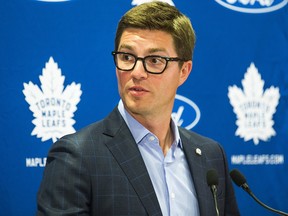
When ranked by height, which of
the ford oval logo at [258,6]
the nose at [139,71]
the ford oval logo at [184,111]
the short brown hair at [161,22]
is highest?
the ford oval logo at [258,6]

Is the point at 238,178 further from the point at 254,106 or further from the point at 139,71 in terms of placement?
the point at 254,106

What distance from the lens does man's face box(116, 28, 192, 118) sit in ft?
6.17

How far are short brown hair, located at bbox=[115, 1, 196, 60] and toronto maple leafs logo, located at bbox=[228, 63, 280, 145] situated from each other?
105cm

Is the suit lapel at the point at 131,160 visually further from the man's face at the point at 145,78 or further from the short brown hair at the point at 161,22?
the short brown hair at the point at 161,22

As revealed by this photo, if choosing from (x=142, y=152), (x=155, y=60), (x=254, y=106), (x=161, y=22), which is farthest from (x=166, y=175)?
(x=254, y=106)

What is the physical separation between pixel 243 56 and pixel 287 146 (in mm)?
660

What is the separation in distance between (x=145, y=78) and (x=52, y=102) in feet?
3.39

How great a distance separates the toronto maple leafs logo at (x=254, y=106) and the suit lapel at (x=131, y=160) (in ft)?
4.20

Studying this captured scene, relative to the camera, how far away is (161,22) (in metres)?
1.93

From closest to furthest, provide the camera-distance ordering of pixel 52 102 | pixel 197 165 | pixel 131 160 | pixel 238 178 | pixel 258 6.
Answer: pixel 238 178, pixel 131 160, pixel 197 165, pixel 52 102, pixel 258 6

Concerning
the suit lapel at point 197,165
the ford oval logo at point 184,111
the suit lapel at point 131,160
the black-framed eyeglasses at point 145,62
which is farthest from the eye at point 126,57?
the ford oval logo at point 184,111

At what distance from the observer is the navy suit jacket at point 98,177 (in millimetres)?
1673

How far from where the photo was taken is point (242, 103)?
3.01 m

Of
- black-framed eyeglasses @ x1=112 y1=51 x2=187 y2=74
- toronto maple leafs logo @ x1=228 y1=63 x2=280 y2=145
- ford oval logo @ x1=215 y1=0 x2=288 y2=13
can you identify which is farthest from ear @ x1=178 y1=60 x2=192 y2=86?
ford oval logo @ x1=215 y1=0 x2=288 y2=13
